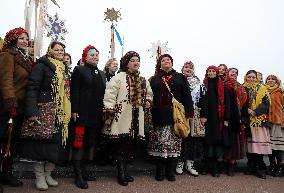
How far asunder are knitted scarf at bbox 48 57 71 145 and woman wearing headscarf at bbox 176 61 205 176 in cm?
206

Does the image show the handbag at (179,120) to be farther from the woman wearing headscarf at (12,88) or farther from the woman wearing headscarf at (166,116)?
the woman wearing headscarf at (12,88)

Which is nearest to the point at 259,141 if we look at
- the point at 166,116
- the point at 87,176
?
the point at 166,116

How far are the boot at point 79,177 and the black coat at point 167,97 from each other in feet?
4.15

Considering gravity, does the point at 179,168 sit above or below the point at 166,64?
below

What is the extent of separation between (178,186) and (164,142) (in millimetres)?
653

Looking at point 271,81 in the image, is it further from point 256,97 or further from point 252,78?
point 256,97

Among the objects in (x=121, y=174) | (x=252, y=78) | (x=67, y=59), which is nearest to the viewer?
(x=121, y=174)

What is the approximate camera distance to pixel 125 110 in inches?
166

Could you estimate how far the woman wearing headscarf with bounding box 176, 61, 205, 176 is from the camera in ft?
16.8

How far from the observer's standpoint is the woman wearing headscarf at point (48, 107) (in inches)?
145

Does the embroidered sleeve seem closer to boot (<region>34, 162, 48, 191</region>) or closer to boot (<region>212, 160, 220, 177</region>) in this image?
boot (<region>34, 162, 48, 191</region>)

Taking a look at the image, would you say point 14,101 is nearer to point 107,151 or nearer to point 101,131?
point 101,131

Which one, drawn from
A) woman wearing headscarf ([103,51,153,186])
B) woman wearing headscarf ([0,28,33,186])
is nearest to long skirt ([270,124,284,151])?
woman wearing headscarf ([103,51,153,186])

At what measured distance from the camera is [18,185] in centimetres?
380
